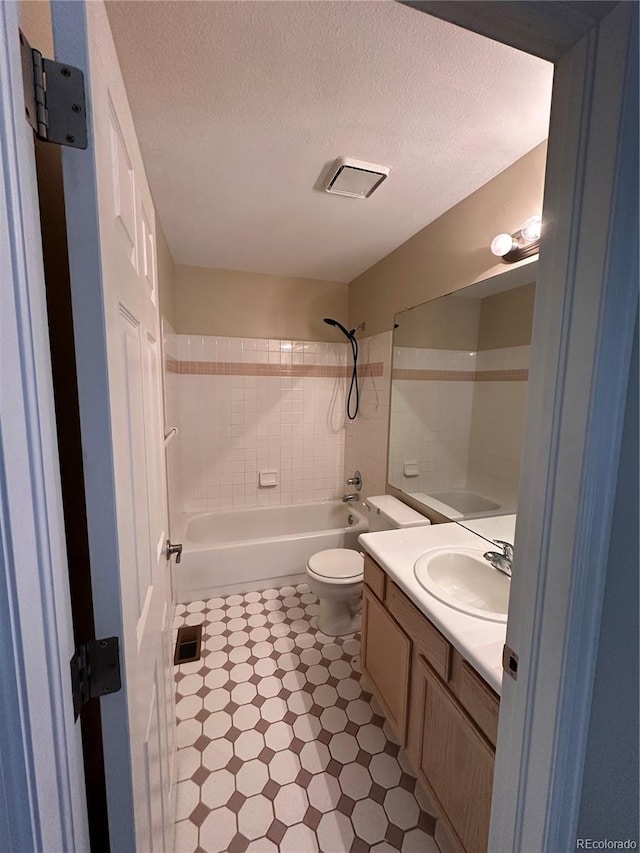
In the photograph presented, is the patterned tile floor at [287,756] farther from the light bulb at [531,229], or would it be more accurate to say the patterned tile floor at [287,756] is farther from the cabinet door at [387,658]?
the light bulb at [531,229]

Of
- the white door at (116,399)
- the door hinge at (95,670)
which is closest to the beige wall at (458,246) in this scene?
the white door at (116,399)

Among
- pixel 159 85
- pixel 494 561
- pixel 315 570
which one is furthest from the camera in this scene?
pixel 315 570

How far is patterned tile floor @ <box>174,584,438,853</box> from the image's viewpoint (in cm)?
114

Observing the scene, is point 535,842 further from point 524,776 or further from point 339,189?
point 339,189

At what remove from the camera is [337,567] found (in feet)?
6.86

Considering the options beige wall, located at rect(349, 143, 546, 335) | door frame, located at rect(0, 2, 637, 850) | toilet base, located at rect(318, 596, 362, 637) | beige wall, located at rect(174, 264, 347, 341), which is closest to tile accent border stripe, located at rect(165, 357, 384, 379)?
beige wall, located at rect(174, 264, 347, 341)

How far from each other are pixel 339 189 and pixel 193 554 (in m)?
2.34

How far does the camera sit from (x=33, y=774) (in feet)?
1.34

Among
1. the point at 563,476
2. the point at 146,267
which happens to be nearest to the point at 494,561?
the point at 563,476

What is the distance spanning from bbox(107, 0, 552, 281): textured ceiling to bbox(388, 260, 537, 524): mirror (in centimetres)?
50

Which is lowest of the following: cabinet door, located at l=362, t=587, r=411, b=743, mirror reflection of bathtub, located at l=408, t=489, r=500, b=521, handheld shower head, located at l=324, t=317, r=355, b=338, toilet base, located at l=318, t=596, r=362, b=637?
toilet base, located at l=318, t=596, r=362, b=637

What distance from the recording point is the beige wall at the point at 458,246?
4.43 ft

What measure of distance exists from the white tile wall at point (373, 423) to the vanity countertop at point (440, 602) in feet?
2.92

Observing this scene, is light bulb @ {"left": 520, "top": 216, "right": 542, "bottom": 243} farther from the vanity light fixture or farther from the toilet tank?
the toilet tank
